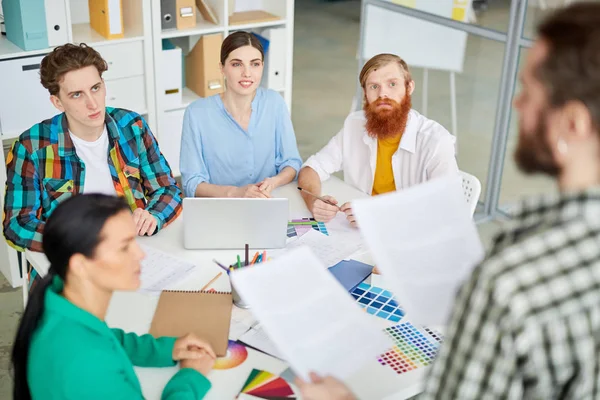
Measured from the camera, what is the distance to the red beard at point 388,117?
2779mm

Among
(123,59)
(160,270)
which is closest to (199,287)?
(160,270)

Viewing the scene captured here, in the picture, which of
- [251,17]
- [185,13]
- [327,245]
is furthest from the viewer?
[251,17]

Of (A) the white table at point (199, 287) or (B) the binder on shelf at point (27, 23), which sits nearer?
(A) the white table at point (199, 287)

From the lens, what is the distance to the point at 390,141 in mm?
2881

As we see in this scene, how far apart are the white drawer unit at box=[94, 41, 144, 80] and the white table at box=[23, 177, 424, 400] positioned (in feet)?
5.53

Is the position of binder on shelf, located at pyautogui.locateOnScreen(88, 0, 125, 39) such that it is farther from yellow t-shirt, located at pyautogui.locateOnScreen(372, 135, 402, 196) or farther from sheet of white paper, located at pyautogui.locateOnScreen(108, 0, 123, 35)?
yellow t-shirt, located at pyautogui.locateOnScreen(372, 135, 402, 196)

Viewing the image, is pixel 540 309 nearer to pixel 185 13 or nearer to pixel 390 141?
pixel 390 141

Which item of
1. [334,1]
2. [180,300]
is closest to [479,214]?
[180,300]

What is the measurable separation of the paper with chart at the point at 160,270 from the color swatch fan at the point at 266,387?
1.58ft

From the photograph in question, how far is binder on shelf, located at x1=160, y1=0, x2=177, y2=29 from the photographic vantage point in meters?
→ 3.98

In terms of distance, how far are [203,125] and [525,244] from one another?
7.02 ft

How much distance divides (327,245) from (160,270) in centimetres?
55

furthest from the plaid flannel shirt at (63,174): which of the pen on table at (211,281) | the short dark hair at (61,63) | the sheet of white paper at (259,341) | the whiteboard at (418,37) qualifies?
the whiteboard at (418,37)

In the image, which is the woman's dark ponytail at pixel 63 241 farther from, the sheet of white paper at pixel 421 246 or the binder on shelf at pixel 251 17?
the binder on shelf at pixel 251 17
